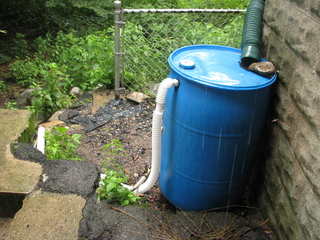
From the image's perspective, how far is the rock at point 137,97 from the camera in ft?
12.9

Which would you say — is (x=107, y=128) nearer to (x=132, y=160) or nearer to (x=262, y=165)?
(x=132, y=160)

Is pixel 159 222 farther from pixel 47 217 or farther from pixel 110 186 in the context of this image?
pixel 47 217

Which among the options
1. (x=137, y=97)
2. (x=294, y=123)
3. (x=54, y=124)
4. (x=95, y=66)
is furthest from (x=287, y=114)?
(x=95, y=66)

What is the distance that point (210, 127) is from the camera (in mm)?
2021

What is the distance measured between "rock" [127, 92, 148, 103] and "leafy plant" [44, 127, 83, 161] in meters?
1.10

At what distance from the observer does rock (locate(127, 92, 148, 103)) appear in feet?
12.9

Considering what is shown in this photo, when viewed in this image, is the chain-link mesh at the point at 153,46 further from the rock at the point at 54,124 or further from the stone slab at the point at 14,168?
the stone slab at the point at 14,168

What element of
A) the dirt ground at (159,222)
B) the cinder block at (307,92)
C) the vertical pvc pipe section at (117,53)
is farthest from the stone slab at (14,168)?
the cinder block at (307,92)

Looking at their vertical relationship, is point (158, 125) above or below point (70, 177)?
above

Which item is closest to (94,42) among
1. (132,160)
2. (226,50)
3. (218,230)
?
(132,160)

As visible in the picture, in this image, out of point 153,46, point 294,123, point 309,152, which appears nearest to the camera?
point 309,152

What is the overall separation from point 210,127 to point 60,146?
Result: 1483mm

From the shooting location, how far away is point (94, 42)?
14.3 ft

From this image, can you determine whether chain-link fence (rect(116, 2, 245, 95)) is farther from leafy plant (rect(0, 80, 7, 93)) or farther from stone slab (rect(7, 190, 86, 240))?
stone slab (rect(7, 190, 86, 240))
